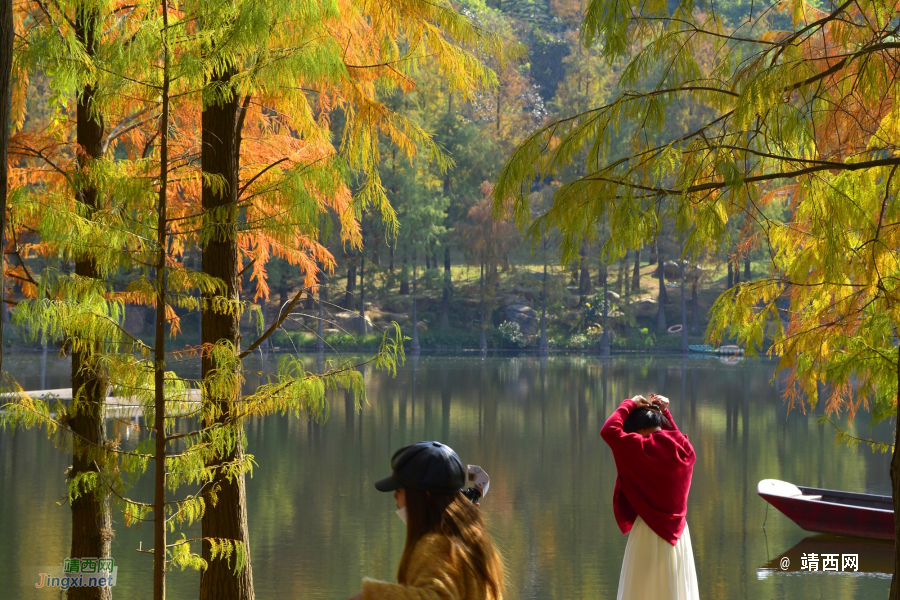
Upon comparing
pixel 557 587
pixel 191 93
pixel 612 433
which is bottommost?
pixel 557 587

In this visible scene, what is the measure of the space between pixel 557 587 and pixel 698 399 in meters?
14.2

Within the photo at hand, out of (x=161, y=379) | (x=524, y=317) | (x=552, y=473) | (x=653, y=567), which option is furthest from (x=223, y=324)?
(x=524, y=317)

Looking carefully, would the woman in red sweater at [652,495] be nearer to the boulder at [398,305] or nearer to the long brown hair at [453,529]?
the long brown hair at [453,529]

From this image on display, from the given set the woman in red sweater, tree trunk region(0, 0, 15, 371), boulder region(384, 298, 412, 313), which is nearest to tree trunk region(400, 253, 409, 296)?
boulder region(384, 298, 412, 313)

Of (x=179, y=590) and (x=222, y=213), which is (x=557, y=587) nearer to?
(x=179, y=590)

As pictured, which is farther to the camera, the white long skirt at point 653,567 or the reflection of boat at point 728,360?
the reflection of boat at point 728,360

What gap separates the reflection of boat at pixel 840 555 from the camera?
33.1 ft

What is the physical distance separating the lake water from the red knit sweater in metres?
3.66

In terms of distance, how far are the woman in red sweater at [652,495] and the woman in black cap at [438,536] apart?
180cm

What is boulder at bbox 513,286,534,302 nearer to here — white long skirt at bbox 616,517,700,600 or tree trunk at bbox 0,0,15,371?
white long skirt at bbox 616,517,700,600

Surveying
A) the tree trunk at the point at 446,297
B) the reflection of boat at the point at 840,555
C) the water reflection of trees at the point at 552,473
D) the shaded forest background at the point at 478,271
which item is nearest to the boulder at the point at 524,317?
the shaded forest background at the point at 478,271

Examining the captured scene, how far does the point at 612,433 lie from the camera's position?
3654mm

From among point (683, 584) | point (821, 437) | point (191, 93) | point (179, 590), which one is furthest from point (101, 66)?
point (821, 437)

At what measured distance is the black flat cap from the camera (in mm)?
1872
